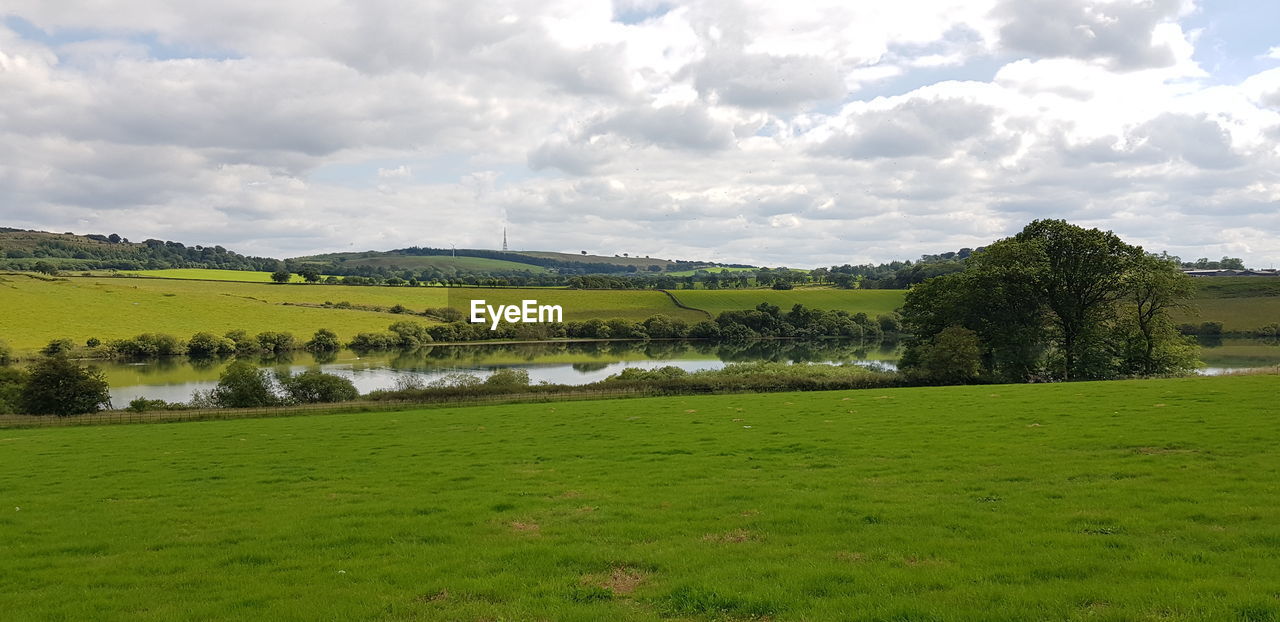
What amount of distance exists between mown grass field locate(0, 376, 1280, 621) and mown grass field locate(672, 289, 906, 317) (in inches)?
5518

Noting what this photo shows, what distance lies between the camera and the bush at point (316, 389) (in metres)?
58.1

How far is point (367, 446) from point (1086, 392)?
30011 millimetres

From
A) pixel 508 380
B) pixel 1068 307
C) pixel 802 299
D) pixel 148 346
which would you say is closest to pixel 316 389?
pixel 508 380

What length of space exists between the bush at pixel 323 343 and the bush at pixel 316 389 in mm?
63775

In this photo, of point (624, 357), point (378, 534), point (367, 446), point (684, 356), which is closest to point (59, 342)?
point (624, 357)

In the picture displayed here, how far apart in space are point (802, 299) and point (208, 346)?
11772 centimetres

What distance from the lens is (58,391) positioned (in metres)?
49.9

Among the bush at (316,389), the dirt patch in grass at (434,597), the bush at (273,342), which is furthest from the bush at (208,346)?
the dirt patch in grass at (434,597)

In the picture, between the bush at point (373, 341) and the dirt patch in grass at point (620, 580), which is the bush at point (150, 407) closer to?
the dirt patch in grass at point (620, 580)

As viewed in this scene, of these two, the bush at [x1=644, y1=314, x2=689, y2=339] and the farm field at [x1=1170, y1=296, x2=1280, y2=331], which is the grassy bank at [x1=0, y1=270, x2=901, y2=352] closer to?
the bush at [x1=644, y1=314, x2=689, y2=339]

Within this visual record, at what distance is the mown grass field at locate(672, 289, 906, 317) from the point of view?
164 meters

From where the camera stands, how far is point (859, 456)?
19094 millimetres

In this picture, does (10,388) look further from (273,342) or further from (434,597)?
(273,342)

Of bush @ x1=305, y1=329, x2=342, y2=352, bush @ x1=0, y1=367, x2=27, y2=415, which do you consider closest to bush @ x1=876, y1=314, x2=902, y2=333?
bush @ x1=305, y1=329, x2=342, y2=352
